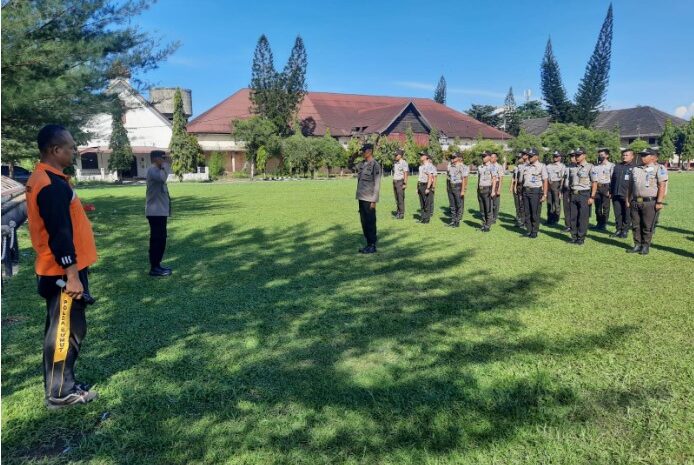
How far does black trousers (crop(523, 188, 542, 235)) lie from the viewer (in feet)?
33.8

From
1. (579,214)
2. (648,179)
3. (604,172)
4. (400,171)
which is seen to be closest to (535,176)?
(579,214)

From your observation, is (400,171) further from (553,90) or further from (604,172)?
(553,90)

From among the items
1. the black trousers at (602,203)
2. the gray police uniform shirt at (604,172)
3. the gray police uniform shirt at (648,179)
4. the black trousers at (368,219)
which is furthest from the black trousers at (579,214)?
the black trousers at (368,219)

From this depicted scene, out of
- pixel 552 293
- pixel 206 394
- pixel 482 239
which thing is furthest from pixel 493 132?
pixel 206 394

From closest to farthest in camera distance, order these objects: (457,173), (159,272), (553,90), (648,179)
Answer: (159,272), (648,179), (457,173), (553,90)

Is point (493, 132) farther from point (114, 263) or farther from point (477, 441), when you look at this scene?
point (477, 441)

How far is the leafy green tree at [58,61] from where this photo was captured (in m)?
8.88

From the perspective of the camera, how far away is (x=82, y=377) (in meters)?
3.81

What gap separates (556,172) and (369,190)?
6.24 metres

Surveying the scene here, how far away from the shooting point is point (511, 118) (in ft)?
229

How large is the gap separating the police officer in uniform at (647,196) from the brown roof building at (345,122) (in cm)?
3744

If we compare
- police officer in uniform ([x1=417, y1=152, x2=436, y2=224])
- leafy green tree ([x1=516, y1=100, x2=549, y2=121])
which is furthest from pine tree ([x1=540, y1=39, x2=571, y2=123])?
police officer in uniform ([x1=417, y1=152, x2=436, y2=224])

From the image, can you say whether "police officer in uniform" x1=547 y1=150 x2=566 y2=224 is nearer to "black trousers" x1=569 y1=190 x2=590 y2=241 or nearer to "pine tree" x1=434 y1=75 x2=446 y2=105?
"black trousers" x1=569 y1=190 x2=590 y2=241

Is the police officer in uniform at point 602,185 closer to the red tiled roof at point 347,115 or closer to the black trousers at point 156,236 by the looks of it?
the black trousers at point 156,236
